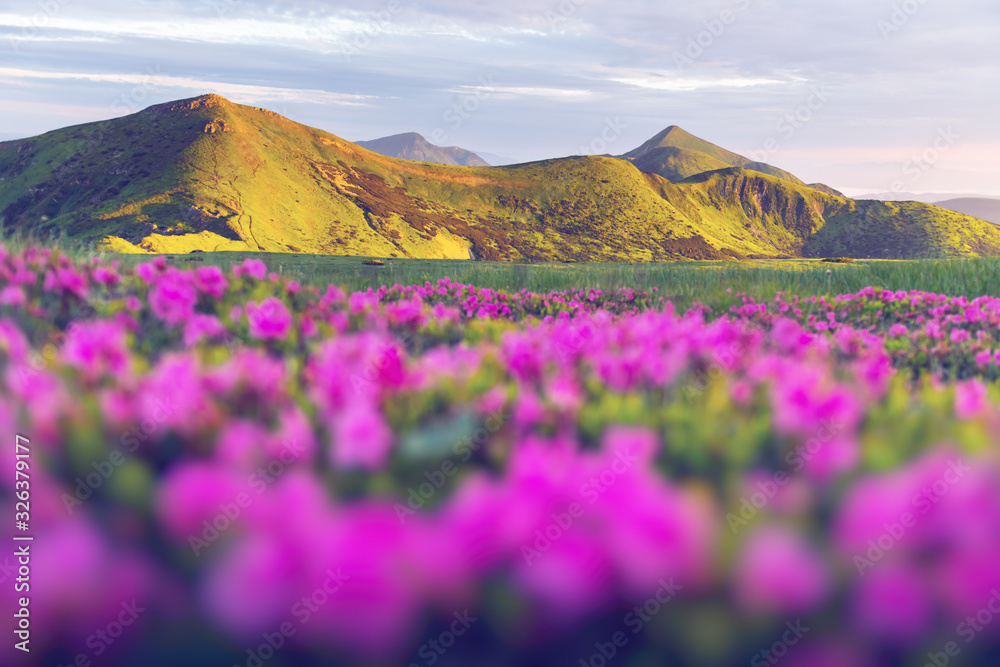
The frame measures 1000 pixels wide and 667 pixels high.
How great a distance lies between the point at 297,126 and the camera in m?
82.3

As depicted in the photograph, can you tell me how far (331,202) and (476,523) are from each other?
66.2 meters

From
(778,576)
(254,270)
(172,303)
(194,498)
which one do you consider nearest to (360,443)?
(194,498)

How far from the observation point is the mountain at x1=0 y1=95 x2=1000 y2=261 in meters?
49.2

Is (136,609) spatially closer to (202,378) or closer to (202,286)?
(202,378)

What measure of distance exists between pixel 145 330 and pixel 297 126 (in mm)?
86808

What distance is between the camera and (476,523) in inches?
49.3

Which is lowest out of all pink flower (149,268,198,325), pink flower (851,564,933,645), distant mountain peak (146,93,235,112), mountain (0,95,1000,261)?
pink flower (851,564,933,645)

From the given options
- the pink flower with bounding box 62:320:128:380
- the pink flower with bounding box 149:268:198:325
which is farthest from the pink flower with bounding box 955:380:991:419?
the pink flower with bounding box 149:268:198:325

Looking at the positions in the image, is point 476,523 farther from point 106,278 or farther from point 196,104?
point 196,104

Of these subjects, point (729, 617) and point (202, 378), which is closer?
point (729, 617)

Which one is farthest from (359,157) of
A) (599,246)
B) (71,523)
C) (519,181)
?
(71,523)

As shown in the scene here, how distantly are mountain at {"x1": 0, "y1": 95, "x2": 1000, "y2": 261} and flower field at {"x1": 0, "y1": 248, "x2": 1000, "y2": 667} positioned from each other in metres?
29.5

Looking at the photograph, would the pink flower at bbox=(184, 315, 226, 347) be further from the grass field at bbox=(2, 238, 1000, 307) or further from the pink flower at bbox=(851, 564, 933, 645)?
the grass field at bbox=(2, 238, 1000, 307)

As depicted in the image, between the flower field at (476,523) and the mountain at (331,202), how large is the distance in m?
29.5
